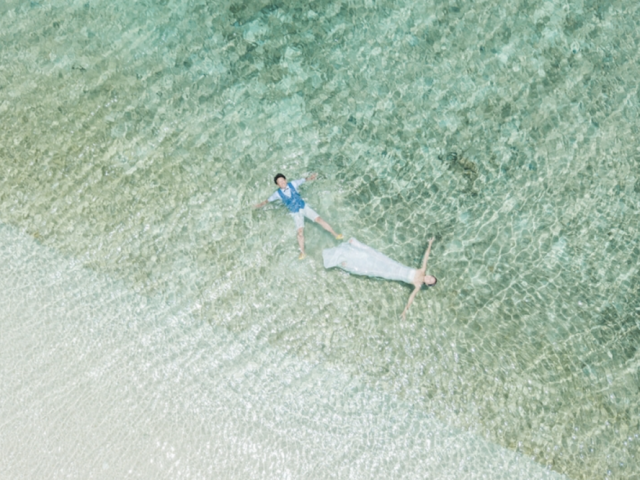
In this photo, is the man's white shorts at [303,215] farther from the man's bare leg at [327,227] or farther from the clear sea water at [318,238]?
the clear sea water at [318,238]

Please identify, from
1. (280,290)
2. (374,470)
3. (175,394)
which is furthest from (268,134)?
(374,470)

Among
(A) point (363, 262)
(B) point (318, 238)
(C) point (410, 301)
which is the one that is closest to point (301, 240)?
(B) point (318, 238)

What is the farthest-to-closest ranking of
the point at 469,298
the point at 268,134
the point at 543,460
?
1. the point at 268,134
2. the point at 469,298
3. the point at 543,460

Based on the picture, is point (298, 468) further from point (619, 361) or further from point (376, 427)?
point (619, 361)

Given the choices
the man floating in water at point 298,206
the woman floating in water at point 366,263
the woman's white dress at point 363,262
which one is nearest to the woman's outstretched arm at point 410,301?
the woman floating in water at point 366,263

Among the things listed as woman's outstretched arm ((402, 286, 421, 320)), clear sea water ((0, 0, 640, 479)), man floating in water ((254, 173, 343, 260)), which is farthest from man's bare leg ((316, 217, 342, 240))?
woman's outstretched arm ((402, 286, 421, 320))

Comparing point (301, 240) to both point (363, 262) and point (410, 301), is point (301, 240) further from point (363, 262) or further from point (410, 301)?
point (410, 301)
